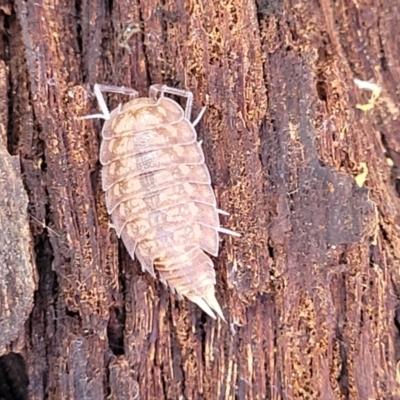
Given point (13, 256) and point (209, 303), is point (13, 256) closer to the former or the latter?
point (13, 256)

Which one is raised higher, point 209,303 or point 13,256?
point 13,256

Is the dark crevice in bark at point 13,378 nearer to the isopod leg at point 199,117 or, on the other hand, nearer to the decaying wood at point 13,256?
the decaying wood at point 13,256

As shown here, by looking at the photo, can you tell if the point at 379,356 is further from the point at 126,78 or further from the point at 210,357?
the point at 126,78

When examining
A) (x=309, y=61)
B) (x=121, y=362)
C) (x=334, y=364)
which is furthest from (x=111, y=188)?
(x=334, y=364)

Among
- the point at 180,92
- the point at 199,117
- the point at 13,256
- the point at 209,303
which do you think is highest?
the point at 180,92

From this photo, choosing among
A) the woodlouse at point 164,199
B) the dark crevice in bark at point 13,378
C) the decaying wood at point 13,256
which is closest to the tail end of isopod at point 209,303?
the woodlouse at point 164,199

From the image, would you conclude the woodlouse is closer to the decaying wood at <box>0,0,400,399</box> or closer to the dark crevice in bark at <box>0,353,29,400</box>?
the decaying wood at <box>0,0,400,399</box>

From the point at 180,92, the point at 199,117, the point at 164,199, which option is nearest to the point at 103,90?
the point at 180,92
